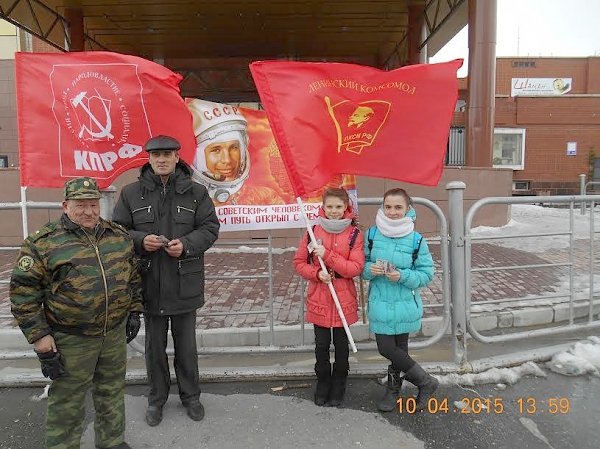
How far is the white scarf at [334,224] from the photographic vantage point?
328 cm

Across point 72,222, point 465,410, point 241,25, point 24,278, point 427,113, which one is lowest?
point 465,410

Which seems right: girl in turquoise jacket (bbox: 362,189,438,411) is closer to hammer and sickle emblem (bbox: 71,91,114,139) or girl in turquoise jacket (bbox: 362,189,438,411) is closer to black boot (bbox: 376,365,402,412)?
black boot (bbox: 376,365,402,412)

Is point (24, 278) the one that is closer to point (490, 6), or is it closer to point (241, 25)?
point (490, 6)

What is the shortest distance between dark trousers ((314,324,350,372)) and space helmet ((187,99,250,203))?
1.37 m

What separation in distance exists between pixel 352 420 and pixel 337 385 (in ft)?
0.96

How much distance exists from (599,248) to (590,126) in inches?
716

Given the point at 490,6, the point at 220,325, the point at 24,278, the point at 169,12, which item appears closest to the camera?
the point at 24,278

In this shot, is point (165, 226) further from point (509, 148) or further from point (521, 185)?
point (509, 148)

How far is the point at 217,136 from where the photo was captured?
378cm

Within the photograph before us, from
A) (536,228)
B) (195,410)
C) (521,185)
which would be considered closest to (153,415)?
(195,410)

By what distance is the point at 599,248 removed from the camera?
923 cm

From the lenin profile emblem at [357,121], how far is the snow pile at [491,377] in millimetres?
2026

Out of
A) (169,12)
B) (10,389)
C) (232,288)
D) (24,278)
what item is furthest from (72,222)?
(169,12)
